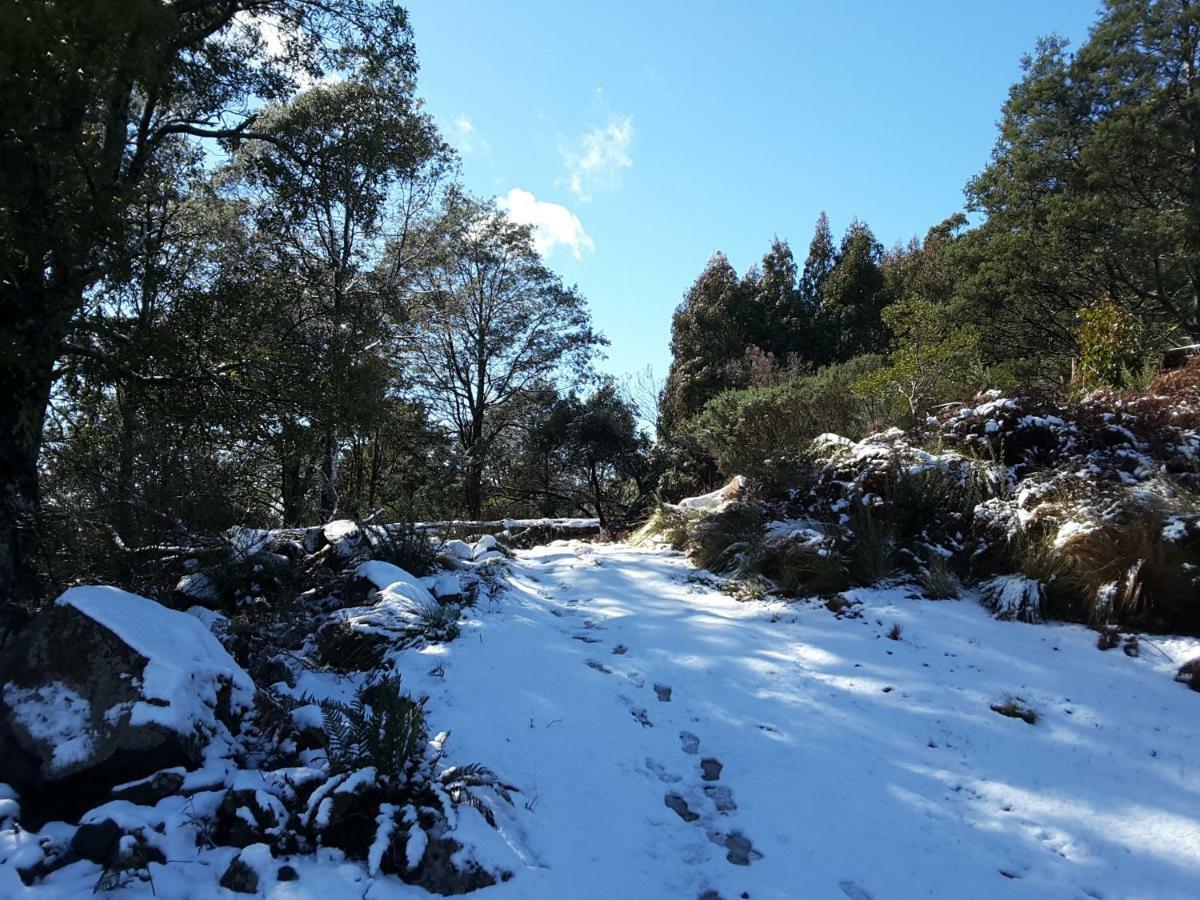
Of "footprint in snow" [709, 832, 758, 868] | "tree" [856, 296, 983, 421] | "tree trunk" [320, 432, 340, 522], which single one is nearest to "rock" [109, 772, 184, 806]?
"footprint in snow" [709, 832, 758, 868]

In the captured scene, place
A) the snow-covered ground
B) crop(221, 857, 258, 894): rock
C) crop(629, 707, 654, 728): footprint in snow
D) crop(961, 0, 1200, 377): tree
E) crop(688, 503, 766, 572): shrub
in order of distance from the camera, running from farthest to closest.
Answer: crop(961, 0, 1200, 377): tree → crop(688, 503, 766, 572): shrub → crop(629, 707, 654, 728): footprint in snow → the snow-covered ground → crop(221, 857, 258, 894): rock

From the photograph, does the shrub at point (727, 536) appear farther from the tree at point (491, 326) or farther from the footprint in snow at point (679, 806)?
the tree at point (491, 326)

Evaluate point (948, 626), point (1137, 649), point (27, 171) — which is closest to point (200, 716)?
point (27, 171)

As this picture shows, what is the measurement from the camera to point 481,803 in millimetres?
2988

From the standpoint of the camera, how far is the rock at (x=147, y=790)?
8.81 ft

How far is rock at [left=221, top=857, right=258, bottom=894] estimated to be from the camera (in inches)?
94.9

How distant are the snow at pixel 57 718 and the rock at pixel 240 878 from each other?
80 cm

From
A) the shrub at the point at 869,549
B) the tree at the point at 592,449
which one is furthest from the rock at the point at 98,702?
the tree at the point at 592,449

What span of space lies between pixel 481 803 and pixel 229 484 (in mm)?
4843

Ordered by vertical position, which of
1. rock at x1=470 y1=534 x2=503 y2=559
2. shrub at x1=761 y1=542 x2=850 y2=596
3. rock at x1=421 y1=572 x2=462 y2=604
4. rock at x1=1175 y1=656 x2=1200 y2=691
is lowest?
rock at x1=421 y1=572 x2=462 y2=604

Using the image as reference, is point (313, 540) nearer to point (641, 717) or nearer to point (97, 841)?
point (641, 717)

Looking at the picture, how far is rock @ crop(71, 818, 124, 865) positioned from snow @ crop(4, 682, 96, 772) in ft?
1.21

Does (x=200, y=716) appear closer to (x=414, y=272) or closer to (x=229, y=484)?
(x=229, y=484)

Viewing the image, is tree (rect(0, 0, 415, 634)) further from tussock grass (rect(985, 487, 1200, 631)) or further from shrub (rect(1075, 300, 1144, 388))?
shrub (rect(1075, 300, 1144, 388))
